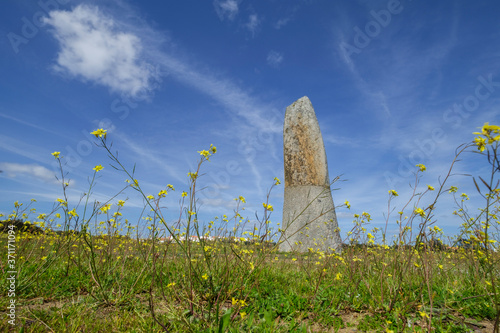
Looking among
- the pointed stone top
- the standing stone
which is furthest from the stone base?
the pointed stone top

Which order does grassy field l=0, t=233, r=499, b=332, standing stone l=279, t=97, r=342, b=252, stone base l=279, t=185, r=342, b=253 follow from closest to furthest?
grassy field l=0, t=233, r=499, b=332 < stone base l=279, t=185, r=342, b=253 < standing stone l=279, t=97, r=342, b=252

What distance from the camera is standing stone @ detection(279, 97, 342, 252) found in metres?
7.97

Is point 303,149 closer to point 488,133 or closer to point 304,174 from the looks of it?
point 304,174

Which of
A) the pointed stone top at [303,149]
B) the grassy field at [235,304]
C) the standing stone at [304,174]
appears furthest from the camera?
the pointed stone top at [303,149]

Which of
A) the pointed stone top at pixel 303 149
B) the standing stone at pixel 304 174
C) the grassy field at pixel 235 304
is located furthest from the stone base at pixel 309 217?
the grassy field at pixel 235 304

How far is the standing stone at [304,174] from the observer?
7973 millimetres

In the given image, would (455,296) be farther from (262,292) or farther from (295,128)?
(295,128)

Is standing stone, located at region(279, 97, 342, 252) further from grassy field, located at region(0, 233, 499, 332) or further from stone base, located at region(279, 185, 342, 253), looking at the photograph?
grassy field, located at region(0, 233, 499, 332)

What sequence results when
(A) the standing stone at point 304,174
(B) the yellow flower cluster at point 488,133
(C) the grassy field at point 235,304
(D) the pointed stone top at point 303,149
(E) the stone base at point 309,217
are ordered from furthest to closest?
1. (D) the pointed stone top at point 303,149
2. (A) the standing stone at point 304,174
3. (E) the stone base at point 309,217
4. (C) the grassy field at point 235,304
5. (B) the yellow flower cluster at point 488,133

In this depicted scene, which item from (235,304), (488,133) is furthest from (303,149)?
(488,133)

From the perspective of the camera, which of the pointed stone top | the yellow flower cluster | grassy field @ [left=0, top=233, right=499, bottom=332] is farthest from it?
the pointed stone top

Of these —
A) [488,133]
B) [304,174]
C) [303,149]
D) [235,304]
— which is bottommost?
[235,304]

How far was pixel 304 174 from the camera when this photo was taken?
27.5 feet

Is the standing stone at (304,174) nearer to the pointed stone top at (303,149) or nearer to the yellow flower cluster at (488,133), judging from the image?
the pointed stone top at (303,149)
